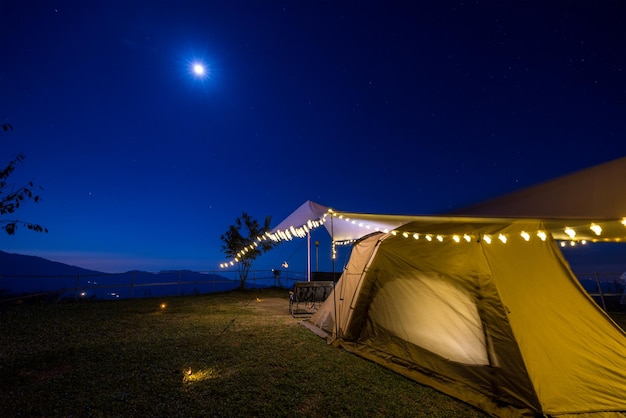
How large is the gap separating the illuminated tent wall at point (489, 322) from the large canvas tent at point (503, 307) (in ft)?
0.05

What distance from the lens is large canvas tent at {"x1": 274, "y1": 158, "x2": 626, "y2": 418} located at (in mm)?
3107

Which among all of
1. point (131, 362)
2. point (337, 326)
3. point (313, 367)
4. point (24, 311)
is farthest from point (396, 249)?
point (24, 311)

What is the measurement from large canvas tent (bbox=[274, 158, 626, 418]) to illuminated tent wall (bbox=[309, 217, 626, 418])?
0.5 inches

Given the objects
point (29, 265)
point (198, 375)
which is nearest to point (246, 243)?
point (198, 375)

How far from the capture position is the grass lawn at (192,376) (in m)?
2.93

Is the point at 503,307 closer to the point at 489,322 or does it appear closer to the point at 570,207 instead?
the point at 489,322

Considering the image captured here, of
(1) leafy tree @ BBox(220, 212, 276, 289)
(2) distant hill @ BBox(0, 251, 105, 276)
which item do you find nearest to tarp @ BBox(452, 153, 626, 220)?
(1) leafy tree @ BBox(220, 212, 276, 289)

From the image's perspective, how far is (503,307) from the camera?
11.5 ft

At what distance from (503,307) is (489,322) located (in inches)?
10.8

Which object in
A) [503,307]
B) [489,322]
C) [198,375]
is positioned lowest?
[198,375]

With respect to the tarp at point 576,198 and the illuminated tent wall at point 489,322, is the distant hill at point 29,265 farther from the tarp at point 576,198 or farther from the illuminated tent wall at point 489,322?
the tarp at point 576,198

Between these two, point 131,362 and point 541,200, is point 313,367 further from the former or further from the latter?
point 541,200

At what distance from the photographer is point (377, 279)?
17.1 feet

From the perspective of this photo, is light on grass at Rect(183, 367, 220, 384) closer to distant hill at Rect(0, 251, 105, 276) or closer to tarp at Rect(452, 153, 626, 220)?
tarp at Rect(452, 153, 626, 220)
